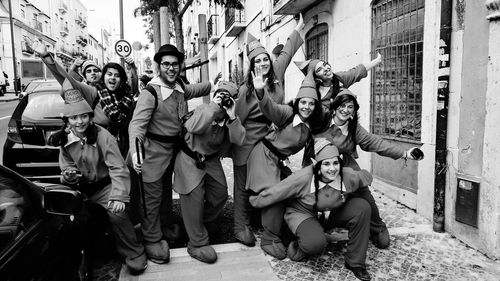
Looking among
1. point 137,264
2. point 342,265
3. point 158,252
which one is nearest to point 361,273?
point 342,265

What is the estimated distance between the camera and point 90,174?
334 centimetres

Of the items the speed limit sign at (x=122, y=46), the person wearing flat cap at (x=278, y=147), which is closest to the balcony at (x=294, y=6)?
the speed limit sign at (x=122, y=46)

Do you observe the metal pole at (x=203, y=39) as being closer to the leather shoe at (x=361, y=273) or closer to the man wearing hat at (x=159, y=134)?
the man wearing hat at (x=159, y=134)

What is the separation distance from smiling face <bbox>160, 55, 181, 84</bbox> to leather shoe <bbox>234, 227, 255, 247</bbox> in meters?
1.66

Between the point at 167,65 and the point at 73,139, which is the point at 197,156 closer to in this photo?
the point at 167,65

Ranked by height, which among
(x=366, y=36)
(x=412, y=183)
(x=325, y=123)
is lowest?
(x=412, y=183)

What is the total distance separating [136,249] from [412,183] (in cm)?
349

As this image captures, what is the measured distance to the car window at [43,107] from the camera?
5.05 metres

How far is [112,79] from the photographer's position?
4.07 meters

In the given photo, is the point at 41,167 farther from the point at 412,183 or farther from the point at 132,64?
the point at 412,183

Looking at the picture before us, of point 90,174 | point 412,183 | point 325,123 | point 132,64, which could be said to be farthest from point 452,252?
point 132,64

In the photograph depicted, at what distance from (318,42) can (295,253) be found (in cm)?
601

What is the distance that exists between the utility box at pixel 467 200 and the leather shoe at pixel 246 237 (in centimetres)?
209

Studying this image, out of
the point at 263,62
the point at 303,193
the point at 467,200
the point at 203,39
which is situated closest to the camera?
the point at 303,193
